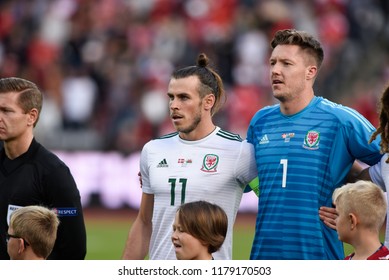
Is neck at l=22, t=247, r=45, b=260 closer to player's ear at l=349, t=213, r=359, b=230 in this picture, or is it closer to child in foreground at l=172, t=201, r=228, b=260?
child in foreground at l=172, t=201, r=228, b=260

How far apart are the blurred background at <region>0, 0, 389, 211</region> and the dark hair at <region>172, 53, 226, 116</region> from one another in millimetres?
11101

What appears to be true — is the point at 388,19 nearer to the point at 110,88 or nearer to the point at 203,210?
the point at 110,88

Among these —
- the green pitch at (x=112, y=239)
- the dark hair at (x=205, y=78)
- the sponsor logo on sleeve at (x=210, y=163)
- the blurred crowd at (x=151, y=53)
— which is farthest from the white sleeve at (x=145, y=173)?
the blurred crowd at (x=151, y=53)

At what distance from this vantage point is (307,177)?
253 inches

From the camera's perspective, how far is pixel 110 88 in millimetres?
19719

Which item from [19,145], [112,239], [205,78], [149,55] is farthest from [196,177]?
[149,55]

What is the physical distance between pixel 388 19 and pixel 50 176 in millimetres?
15024

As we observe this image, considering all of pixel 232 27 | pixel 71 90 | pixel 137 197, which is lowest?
pixel 137 197

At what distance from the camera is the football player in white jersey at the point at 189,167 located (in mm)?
6594

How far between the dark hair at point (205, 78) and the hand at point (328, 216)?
1075mm

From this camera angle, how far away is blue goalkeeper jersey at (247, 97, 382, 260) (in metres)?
6.38

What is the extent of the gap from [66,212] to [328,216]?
5.15ft

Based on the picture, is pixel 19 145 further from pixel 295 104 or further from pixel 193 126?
pixel 295 104
